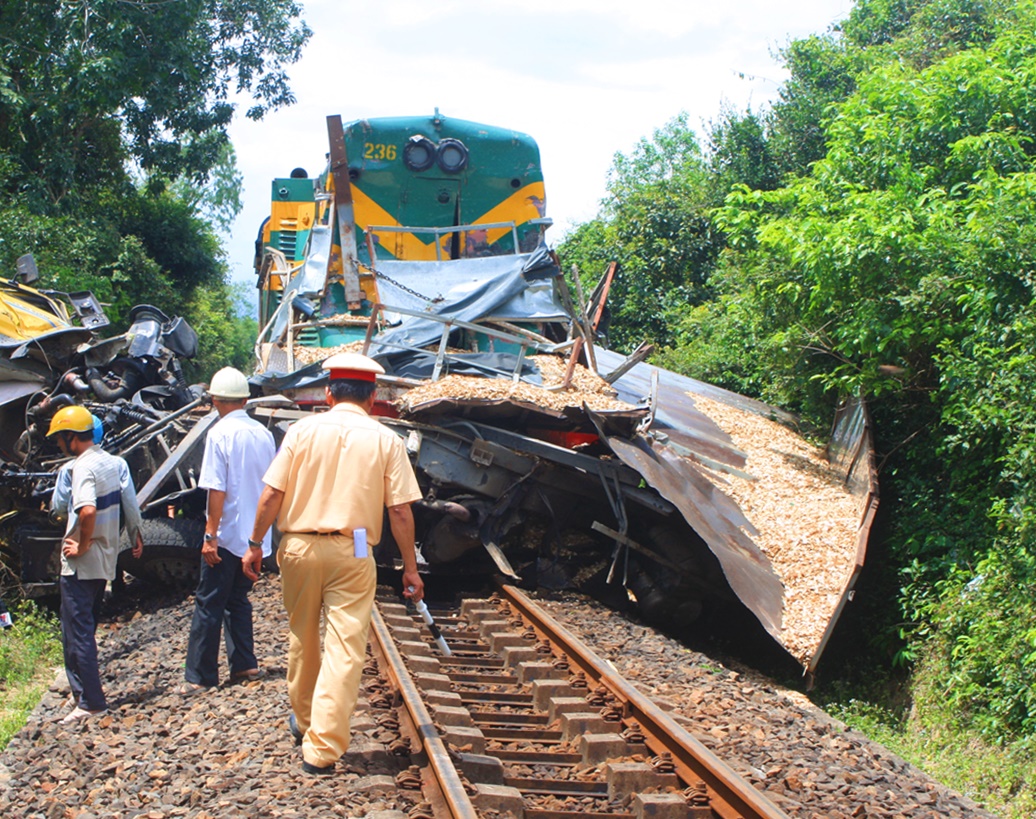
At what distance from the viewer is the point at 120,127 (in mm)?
23250

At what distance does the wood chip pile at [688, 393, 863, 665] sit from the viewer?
23.2 feet

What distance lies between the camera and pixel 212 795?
3977 millimetres

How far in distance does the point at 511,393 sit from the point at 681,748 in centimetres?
397

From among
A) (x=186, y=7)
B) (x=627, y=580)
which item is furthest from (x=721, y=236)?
(x=627, y=580)

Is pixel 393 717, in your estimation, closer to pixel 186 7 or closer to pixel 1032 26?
pixel 1032 26

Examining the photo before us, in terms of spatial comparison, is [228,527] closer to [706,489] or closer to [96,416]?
[96,416]

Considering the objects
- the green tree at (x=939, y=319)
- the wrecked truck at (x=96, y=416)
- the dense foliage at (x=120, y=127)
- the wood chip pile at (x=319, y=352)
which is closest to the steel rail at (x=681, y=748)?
the green tree at (x=939, y=319)

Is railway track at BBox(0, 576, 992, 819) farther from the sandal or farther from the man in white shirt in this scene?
the man in white shirt

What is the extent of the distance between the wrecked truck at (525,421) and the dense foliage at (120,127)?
702cm

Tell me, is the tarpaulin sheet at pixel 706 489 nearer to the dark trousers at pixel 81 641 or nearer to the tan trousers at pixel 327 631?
the tan trousers at pixel 327 631

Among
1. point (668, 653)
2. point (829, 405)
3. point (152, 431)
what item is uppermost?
point (829, 405)

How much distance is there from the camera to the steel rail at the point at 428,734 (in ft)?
12.3

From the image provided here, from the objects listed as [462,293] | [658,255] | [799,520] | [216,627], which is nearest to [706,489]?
[799,520]

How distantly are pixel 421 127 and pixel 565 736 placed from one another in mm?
8004
